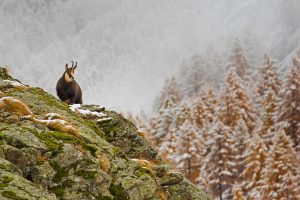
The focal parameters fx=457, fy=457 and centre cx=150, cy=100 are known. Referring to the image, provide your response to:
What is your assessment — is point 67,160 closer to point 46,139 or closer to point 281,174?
point 46,139

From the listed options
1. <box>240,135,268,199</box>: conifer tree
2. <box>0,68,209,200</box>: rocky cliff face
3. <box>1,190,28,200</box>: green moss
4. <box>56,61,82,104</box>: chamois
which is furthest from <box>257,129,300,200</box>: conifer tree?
<box>1,190,28,200</box>: green moss

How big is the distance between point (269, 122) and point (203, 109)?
11818 mm

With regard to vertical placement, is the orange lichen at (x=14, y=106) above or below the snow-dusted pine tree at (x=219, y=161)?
below

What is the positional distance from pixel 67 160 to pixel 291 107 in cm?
4555

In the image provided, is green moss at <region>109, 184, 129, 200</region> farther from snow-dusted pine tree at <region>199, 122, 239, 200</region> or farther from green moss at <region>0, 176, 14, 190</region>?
snow-dusted pine tree at <region>199, 122, 239, 200</region>

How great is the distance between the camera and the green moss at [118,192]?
8922 millimetres

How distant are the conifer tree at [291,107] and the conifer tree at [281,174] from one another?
9.37 meters

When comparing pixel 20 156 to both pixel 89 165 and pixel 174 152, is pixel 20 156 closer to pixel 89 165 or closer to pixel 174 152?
pixel 89 165

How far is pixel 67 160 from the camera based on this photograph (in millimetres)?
8609

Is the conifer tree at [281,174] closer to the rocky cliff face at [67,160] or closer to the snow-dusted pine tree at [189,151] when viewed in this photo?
the snow-dusted pine tree at [189,151]

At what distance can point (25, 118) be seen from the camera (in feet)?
32.6

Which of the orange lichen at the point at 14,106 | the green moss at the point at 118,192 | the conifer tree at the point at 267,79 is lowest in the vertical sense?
the green moss at the point at 118,192

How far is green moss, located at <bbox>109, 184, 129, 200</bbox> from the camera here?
8.92 m

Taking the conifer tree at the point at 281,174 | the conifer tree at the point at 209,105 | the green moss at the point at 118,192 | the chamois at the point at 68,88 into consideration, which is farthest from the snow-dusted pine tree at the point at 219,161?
the green moss at the point at 118,192
